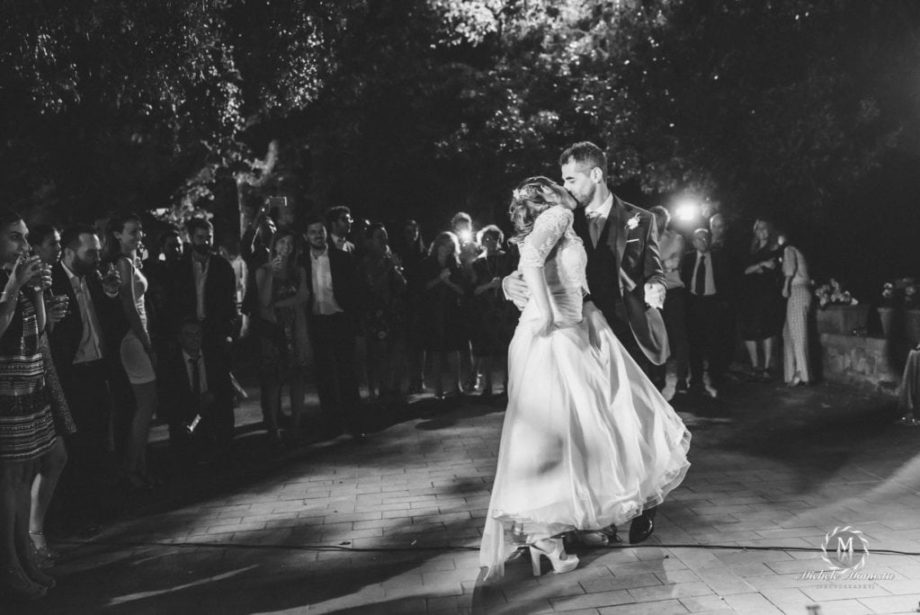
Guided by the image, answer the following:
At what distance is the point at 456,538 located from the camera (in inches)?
204

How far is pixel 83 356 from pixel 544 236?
372 centimetres

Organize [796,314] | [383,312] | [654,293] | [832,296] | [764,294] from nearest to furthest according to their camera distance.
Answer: [654,293] → [383,312] → [796,314] → [832,296] → [764,294]

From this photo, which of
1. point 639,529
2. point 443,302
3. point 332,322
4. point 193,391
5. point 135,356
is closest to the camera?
point 639,529

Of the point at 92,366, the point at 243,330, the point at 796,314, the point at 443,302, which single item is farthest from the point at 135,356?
the point at 796,314

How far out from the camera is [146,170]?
1583 centimetres

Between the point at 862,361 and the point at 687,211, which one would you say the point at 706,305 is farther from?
the point at 687,211

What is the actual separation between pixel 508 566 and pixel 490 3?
1522 cm

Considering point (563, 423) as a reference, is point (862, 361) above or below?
below

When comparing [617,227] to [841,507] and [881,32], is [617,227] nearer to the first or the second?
[841,507]

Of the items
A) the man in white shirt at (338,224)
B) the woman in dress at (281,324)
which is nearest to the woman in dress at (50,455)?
the woman in dress at (281,324)

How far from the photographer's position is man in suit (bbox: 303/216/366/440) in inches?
325

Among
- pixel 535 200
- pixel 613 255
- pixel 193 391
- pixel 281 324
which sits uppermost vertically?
pixel 535 200

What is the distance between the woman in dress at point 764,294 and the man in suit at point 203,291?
21.7 feet

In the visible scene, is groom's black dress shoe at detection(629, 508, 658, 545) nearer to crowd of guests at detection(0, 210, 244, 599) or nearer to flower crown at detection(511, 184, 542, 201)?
flower crown at detection(511, 184, 542, 201)
